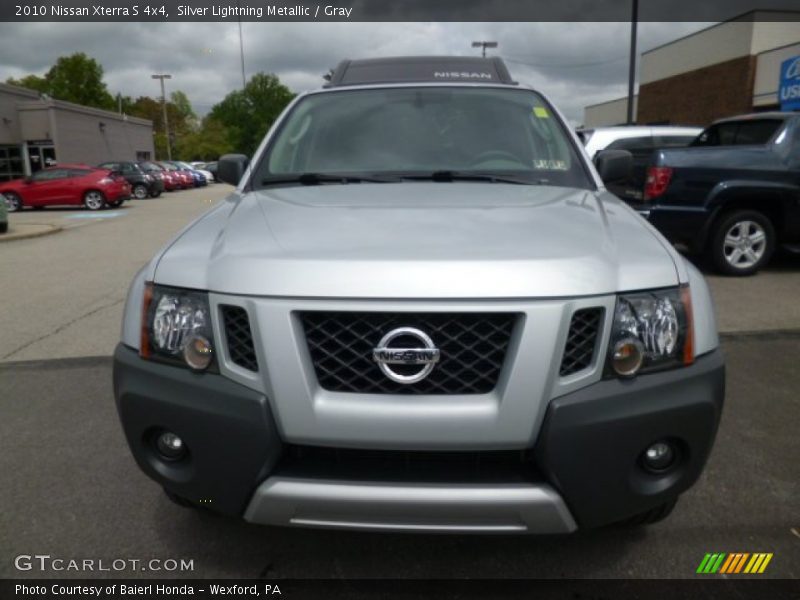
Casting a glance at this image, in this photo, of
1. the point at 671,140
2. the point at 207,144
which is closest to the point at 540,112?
the point at 671,140

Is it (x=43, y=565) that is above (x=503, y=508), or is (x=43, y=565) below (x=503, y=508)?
below

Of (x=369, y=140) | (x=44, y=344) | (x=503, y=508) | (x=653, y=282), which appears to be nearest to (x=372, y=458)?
(x=503, y=508)

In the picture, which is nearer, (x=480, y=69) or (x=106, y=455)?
(x=106, y=455)

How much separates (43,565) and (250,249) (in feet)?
4.89

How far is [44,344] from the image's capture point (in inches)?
207

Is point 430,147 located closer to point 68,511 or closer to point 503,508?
point 503,508

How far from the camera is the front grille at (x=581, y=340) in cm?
183

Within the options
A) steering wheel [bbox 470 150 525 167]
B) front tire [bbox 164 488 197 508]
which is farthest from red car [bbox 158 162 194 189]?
front tire [bbox 164 488 197 508]

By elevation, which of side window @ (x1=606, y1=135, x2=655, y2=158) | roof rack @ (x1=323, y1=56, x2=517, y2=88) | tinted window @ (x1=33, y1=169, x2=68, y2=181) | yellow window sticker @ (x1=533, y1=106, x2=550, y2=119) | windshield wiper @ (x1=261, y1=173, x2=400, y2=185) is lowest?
tinted window @ (x1=33, y1=169, x2=68, y2=181)

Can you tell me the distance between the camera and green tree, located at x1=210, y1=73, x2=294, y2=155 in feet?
299

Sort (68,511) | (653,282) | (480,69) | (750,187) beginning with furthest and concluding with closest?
(750,187), (480,69), (68,511), (653,282)

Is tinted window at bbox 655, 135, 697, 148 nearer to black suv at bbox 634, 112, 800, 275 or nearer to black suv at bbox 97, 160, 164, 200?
black suv at bbox 634, 112, 800, 275

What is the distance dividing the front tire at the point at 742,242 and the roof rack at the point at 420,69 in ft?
12.5

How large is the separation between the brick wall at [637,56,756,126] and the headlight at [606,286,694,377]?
84.4 feet
